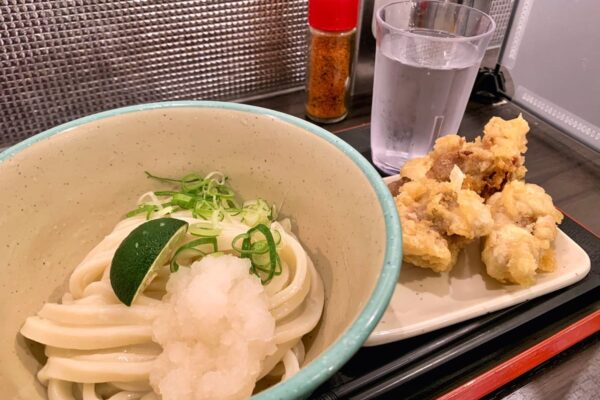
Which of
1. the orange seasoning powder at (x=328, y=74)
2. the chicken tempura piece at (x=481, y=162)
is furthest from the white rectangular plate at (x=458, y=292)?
the orange seasoning powder at (x=328, y=74)

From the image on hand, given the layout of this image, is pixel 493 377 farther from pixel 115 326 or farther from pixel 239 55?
pixel 239 55

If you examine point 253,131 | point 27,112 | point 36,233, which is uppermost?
point 253,131

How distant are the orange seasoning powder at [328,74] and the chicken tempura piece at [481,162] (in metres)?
0.51

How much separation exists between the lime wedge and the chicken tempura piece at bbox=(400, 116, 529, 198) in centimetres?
67

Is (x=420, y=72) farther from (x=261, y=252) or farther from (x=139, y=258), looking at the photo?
(x=139, y=258)

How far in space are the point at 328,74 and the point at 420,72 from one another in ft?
1.17

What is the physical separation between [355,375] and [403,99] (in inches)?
34.0

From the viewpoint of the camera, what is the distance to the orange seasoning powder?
159 cm

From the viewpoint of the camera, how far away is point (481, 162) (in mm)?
1252

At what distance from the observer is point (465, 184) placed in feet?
4.08

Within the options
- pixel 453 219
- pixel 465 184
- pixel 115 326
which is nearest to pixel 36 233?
pixel 115 326

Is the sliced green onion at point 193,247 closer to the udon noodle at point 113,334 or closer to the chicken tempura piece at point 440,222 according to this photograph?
the udon noodle at point 113,334

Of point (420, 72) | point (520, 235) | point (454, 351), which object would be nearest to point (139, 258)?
point (454, 351)

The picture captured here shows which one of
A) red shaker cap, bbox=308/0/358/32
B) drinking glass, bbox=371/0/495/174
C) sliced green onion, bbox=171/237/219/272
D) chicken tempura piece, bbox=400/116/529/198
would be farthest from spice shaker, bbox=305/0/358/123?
sliced green onion, bbox=171/237/219/272
